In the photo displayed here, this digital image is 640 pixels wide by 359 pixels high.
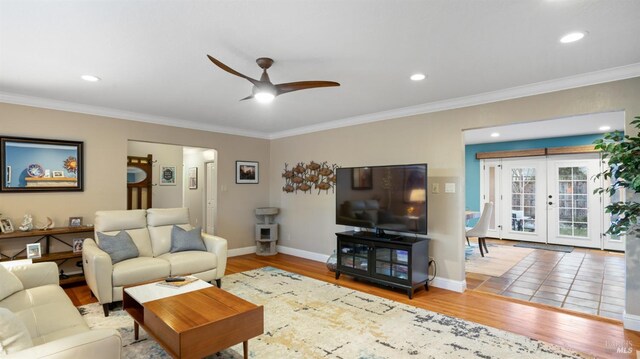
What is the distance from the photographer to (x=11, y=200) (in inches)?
155

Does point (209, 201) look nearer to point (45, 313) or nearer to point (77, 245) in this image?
point (77, 245)

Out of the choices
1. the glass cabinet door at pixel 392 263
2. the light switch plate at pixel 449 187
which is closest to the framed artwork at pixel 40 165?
the glass cabinet door at pixel 392 263

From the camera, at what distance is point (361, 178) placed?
4516 mm

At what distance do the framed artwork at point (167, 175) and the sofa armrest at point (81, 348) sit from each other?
5.80m

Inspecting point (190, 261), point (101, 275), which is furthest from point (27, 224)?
point (190, 261)

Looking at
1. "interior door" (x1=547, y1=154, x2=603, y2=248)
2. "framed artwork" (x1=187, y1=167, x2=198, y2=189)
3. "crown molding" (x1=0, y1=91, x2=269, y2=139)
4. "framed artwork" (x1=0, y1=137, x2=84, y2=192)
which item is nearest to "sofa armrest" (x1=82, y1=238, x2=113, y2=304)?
"framed artwork" (x1=0, y1=137, x2=84, y2=192)

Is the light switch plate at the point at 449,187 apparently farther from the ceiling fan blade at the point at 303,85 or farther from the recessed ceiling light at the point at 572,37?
the ceiling fan blade at the point at 303,85

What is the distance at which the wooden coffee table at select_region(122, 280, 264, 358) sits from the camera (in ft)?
6.80

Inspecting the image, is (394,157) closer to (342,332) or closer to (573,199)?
(342,332)

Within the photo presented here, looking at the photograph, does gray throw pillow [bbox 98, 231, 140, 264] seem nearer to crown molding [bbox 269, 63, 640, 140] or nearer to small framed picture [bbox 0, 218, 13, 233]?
small framed picture [bbox 0, 218, 13, 233]

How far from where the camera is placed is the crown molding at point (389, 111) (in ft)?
10.1

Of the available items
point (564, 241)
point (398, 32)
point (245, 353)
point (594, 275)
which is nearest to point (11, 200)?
point (245, 353)

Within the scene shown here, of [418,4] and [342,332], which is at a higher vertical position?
[418,4]

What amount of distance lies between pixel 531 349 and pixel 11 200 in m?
5.60
